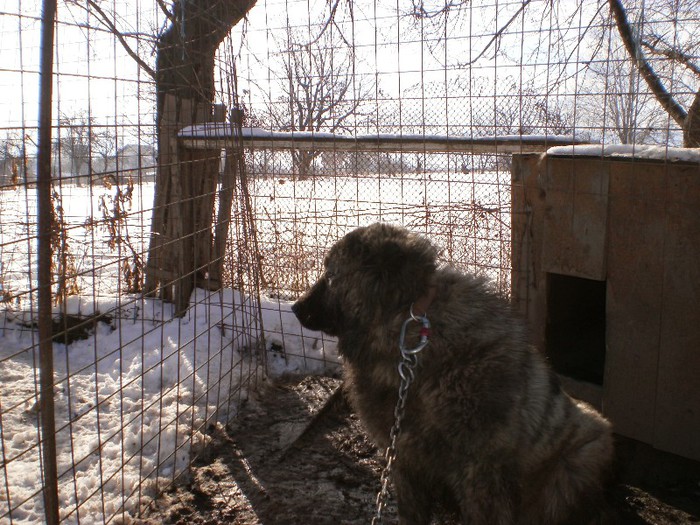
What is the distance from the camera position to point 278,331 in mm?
5633

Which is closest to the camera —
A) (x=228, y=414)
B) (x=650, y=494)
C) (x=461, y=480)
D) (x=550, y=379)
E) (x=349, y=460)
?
(x=461, y=480)

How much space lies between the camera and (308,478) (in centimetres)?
396

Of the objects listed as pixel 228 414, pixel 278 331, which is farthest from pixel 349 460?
pixel 278 331

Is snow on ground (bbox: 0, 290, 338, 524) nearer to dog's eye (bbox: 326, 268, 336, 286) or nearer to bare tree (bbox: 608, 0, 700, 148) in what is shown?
dog's eye (bbox: 326, 268, 336, 286)

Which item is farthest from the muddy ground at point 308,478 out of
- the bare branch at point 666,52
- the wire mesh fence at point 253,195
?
the bare branch at point 666,52

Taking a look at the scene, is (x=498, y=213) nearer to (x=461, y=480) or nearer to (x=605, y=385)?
(x=605, y=385)

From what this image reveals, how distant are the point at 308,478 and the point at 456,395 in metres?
1.52

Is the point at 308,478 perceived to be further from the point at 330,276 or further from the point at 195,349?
the point at 330,276

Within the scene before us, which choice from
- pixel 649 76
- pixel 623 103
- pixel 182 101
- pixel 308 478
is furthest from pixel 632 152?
pixel 182 101

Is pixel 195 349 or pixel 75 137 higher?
pixel 75 137

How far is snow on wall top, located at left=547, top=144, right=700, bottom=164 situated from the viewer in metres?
3.76

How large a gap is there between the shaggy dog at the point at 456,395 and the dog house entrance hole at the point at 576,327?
1436mm

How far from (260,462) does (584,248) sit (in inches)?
104

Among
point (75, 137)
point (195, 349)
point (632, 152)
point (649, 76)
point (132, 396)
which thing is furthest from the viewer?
point (649, 76)
